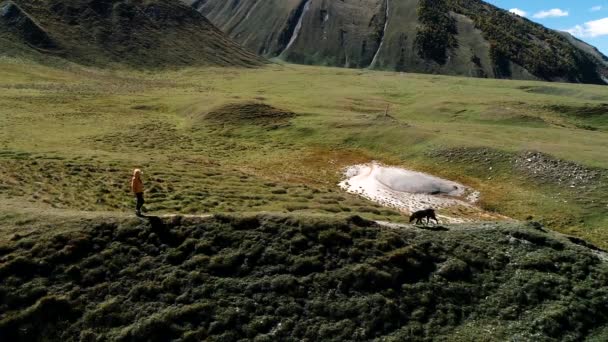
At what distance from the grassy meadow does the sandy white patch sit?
2.12 m

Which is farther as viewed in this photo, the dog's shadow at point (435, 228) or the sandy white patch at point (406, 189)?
the sandy white patch at point (406, 189)

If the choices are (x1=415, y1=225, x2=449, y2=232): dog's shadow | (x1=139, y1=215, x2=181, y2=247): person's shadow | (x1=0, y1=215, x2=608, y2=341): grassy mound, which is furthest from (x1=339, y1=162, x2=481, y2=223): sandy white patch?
(x1=139, y1=215, x2=181, y2=247): person's shadow

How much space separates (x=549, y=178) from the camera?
182 ft

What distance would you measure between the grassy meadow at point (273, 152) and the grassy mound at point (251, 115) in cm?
47

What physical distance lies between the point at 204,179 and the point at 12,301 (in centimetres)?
2636

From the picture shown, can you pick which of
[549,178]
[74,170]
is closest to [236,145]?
[74,170]

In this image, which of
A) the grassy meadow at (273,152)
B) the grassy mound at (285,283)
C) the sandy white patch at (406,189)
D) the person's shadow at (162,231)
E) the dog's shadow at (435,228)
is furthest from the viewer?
the sandy white patch at (406,189)

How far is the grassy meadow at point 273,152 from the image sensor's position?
4207cm

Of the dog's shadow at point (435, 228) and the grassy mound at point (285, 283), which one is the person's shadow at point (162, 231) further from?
the dog's shadow at point (435, 228)

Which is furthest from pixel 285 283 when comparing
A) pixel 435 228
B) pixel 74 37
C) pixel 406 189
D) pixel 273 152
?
pixel 74 37

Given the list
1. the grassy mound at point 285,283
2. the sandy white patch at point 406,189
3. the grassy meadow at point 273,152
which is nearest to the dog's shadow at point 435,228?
the grassy mound at point 285,283

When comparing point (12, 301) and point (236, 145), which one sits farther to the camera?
point (236, 145)

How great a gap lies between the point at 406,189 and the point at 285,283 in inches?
1244

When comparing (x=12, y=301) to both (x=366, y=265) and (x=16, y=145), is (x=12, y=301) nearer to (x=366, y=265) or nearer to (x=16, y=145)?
(x=366, y=265)
